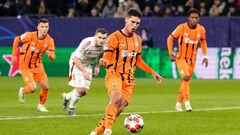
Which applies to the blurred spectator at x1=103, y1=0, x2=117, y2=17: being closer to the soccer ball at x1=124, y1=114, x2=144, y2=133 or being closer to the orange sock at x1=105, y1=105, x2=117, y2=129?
the soccer ball at x1=124, y1=114, x2=144, y2=133

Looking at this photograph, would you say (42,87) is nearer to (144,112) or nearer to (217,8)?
(144,112)

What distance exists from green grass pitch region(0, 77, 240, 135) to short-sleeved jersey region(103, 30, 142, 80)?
3.97ft

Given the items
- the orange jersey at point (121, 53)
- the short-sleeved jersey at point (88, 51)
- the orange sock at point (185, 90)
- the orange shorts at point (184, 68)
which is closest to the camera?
the orange jersey at point (121, 53)

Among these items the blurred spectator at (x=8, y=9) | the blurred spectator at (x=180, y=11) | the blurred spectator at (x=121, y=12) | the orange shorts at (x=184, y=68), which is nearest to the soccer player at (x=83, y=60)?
the orange shorts at (x=184, y=68)

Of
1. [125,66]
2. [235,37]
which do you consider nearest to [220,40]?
[235,37]

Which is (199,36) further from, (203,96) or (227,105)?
(203,96)

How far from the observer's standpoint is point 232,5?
85.5ft

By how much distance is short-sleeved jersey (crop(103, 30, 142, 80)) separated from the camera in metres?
8.95

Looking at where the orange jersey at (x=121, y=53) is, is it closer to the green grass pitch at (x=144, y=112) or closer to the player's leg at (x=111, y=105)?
the player's leg at (x=111, y=105)

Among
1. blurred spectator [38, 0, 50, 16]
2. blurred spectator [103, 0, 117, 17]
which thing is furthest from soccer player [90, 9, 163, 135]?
blurred spectator [38, 0, 50, 16]

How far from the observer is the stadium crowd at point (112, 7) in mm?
26141

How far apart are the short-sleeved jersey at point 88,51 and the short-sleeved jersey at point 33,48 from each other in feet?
4.55

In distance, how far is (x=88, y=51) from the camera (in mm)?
11984

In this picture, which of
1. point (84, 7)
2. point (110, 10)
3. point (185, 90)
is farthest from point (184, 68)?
point (84, 7)
